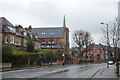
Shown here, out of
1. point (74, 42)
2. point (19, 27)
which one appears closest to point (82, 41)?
point (74, 42)

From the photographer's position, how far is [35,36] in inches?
3499

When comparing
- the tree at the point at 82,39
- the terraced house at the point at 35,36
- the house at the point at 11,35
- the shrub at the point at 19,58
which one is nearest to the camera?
the shrub at the point at 19,58

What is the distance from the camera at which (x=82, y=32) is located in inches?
3696

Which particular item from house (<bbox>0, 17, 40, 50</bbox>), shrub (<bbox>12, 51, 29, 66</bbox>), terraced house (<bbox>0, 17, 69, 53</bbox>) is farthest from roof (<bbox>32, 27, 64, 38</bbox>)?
shrub (<bbox>12, 51, 29, 66</bbox>)

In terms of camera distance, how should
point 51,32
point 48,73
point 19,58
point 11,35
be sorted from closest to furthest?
point 48,73 → point 19,58 → point 11,35 → point 51,32

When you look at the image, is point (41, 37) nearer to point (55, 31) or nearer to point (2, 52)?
point (55, 31)

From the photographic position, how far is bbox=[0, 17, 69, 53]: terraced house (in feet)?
198

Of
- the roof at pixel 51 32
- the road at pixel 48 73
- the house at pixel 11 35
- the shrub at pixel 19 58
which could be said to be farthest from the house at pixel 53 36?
the road at pixel 48 73

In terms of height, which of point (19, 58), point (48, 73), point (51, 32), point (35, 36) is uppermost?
point (51, 32)

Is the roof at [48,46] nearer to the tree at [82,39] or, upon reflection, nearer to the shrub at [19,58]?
the tree at [82,39]

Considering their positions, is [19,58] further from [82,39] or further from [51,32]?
[51,32]

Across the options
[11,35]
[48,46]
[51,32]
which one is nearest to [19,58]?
[11,35]

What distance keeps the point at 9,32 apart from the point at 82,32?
4085 cm

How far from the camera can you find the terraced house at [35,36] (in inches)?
2381
